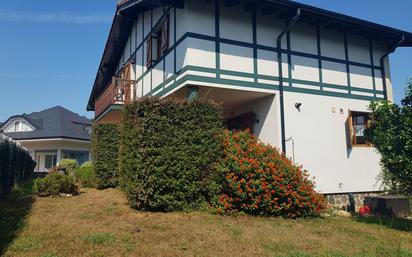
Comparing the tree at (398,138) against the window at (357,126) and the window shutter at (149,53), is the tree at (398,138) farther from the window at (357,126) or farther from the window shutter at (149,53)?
the window shutter at (149,53)

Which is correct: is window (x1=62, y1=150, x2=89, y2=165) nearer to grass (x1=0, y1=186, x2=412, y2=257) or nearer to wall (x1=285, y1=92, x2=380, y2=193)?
grass (x1=0, y1=186, x2=412, y2=257)

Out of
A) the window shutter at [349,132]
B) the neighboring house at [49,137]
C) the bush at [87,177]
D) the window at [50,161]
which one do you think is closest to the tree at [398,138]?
the window shutter at [349,132]

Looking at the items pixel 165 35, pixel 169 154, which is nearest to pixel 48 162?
pixel 165 35

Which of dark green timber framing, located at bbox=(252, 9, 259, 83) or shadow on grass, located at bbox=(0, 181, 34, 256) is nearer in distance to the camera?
shadow on grass, located at bbox=(0, 181, 34, 256)

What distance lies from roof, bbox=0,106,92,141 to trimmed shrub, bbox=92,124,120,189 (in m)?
14.8

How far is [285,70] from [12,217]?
8717mm

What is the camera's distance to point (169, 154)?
22.9ft

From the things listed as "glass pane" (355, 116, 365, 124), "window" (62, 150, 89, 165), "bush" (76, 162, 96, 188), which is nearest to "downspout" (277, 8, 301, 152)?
"glass pane" (355, 116, 365, 124)

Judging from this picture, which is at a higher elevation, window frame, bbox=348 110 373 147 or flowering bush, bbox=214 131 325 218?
window frame, bbox=348 110 373 147

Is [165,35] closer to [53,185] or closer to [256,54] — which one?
[256,54]

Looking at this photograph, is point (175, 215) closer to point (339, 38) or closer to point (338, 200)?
point (338, 200)

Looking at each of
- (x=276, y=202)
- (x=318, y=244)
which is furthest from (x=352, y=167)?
(x=318, y=244)

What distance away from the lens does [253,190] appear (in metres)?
7.19

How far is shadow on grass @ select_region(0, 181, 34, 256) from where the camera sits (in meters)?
4.73
